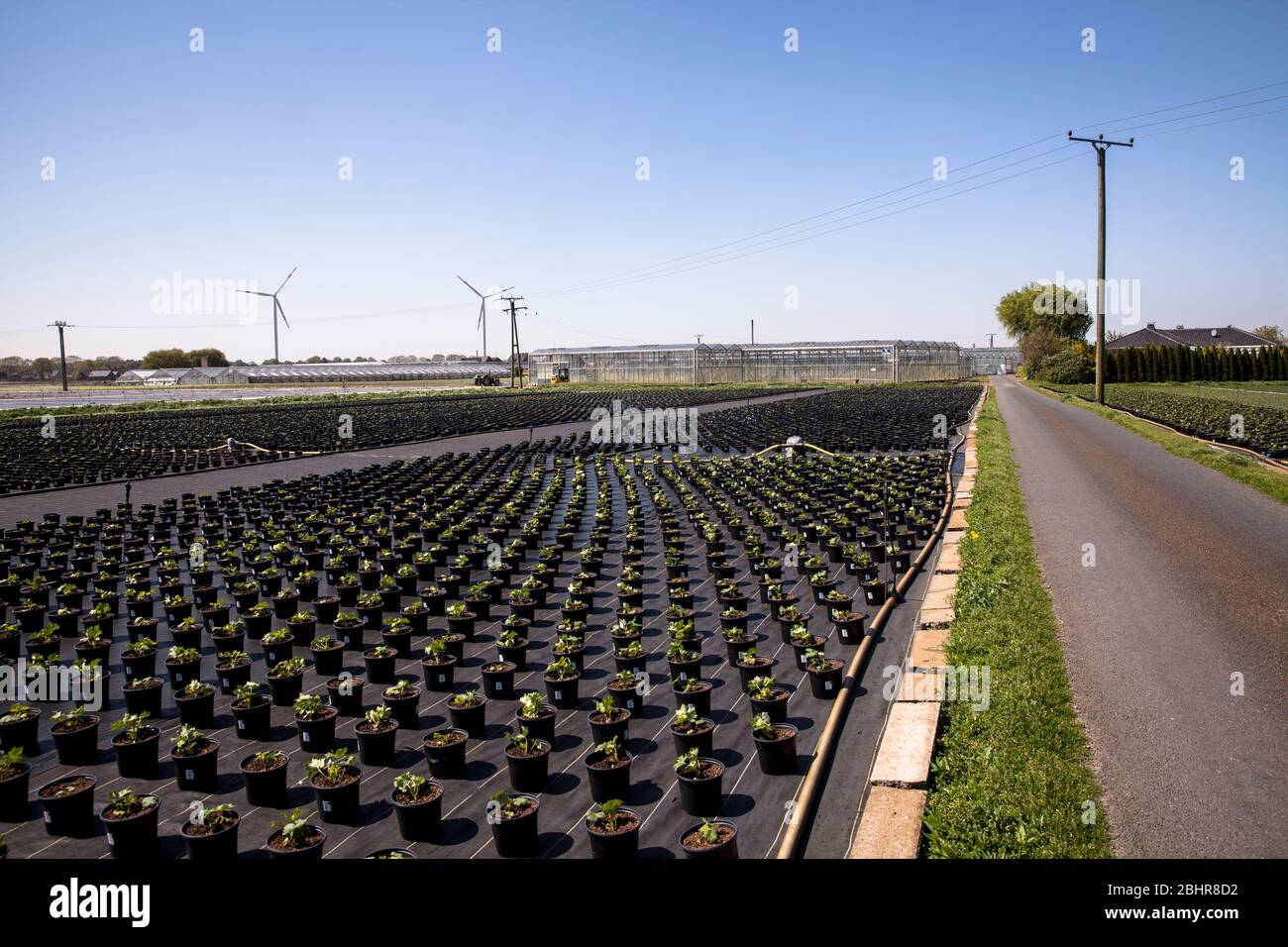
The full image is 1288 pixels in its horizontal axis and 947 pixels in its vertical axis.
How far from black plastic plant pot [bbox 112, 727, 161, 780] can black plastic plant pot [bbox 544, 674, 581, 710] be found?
3.78 meters

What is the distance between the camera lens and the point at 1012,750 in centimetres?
725

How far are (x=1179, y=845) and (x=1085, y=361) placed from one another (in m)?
92.2

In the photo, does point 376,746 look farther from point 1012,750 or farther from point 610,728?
point 1012,750

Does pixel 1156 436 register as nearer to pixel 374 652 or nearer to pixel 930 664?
pixel 930 664

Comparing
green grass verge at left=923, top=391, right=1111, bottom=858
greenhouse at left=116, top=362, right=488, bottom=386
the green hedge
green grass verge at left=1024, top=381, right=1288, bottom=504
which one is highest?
greenhouse at left=116, top=362, right=488, bottom=386

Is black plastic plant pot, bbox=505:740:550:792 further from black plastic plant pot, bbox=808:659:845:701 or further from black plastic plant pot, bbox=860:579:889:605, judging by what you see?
black plastic plant pot, bbox=860:579:889:605

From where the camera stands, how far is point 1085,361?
86.6 meters

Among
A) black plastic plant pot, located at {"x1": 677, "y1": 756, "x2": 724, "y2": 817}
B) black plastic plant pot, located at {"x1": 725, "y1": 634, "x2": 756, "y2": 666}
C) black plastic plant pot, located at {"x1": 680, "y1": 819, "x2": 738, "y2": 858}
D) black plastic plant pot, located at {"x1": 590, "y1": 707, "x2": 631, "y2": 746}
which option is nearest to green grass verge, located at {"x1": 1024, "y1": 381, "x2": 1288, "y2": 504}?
black plastic plant pot, located at {"x1": 725, "y1": 634, "x2": 756, "y2": 666}

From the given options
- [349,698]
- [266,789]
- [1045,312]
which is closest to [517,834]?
[266,789]

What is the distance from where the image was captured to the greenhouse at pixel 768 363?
96.5 metres

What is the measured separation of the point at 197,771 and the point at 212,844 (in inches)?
63.3

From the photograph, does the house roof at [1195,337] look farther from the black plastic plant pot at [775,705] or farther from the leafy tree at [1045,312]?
the black plastic plant pot at [775,705]

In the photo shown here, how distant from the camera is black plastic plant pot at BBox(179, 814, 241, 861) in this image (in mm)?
6059
